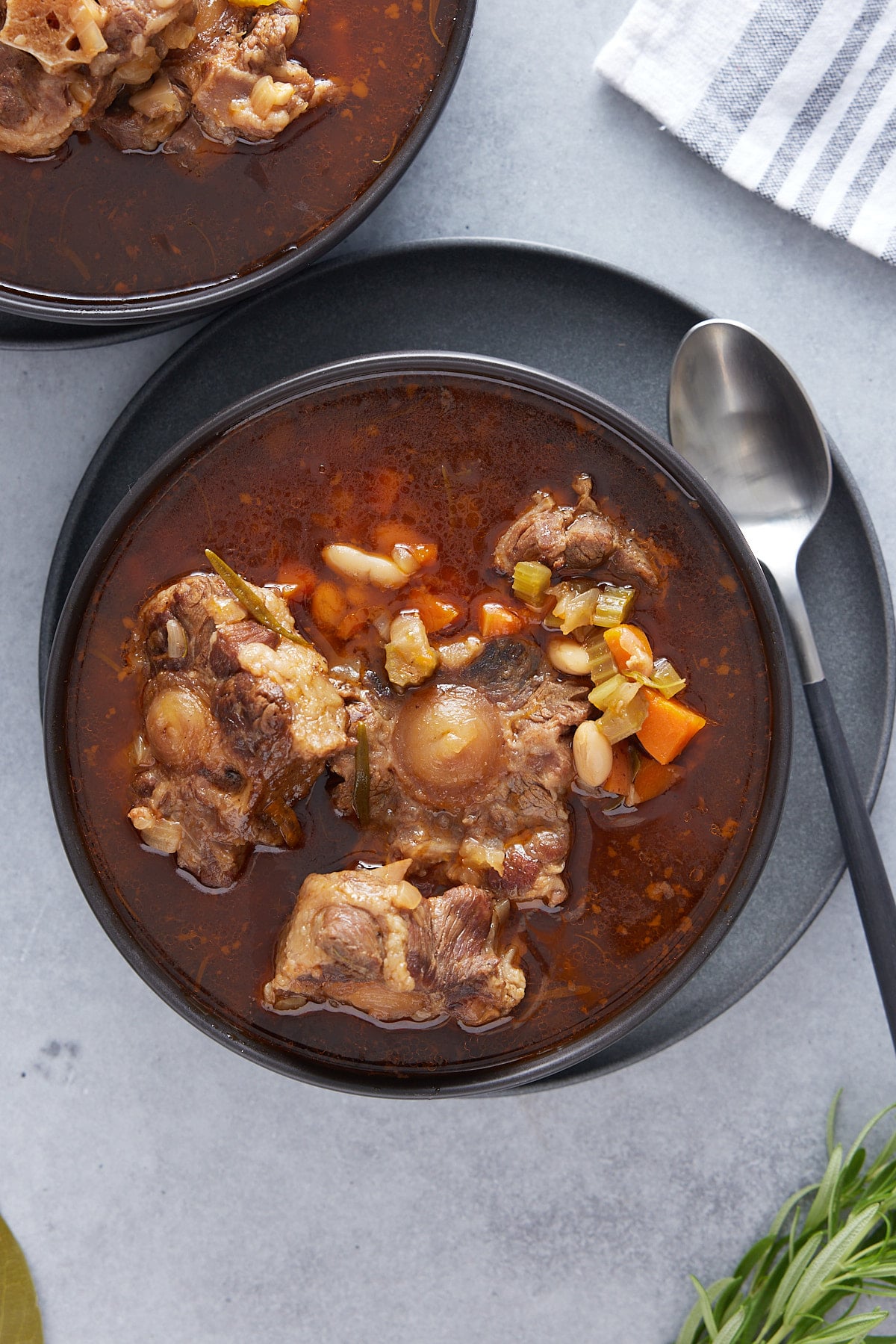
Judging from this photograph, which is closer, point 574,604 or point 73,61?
point 73,61

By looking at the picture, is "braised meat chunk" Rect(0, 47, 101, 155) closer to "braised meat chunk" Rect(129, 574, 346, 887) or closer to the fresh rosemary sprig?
"braised meat chunk" Rect(129, 574, 346, 887)

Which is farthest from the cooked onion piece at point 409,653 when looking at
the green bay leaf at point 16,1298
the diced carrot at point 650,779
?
the green bay leaf at point 16,1298

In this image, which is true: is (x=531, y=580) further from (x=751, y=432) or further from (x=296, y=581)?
(x=751, y=432)

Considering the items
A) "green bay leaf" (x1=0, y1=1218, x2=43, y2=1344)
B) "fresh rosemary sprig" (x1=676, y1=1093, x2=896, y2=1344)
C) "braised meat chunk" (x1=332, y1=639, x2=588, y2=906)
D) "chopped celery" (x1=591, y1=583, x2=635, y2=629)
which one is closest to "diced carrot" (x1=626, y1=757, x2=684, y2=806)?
"braised meat chunk" (x1=332, y1=639, x2=588, y2=906)

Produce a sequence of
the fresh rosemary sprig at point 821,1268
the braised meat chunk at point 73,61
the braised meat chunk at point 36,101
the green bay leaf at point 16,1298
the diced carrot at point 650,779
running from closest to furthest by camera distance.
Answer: the braised meat chunk at point 73,61 < the braised meat chunk at point 36,101 < the diced carrot at point 650,779 < the fresh rosemary sprig at point 821,1268 < the green bay leaf at point 16,1298

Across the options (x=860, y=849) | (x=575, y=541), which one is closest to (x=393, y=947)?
(x=575, y=541)

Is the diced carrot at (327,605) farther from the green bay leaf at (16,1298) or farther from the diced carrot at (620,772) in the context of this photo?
the green bay leaf at (16,1298)
